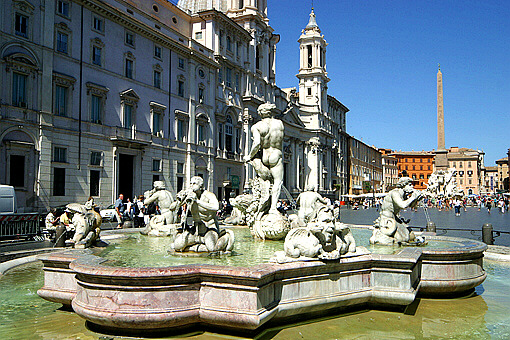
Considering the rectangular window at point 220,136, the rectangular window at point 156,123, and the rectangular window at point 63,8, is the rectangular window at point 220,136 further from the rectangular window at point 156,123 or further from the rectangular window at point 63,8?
the rectangular window at point 63,8

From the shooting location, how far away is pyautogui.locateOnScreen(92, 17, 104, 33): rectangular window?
25.8 metres

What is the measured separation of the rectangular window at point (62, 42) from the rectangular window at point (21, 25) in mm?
1986

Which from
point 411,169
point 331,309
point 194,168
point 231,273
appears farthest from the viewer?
point 411,169

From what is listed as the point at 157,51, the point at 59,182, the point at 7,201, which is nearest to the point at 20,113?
the point at 59,182

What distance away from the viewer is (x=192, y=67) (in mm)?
34969

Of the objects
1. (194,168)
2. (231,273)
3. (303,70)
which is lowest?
(231,273)

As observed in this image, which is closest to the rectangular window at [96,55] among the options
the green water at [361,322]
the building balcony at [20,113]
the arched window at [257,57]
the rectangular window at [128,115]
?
the rectangular window at [128,115]

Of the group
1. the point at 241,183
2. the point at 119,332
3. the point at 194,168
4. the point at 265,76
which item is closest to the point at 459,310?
the point at 119,332

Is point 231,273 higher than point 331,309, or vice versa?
point 231,273

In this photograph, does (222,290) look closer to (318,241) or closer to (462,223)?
(318,241)

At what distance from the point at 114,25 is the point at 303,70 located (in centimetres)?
4420

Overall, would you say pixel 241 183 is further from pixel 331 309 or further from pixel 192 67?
pixel 331 309

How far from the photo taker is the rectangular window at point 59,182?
2294 cm

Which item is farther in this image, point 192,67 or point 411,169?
point 411,169
